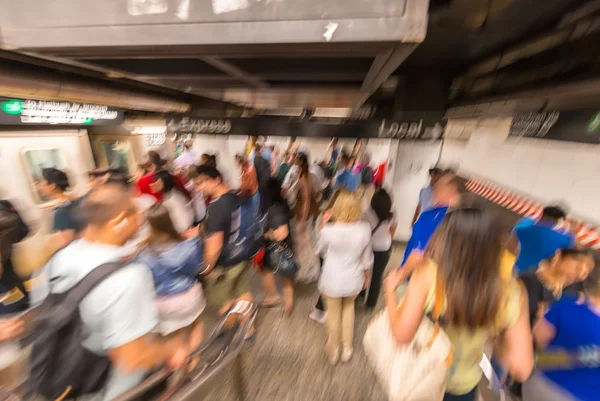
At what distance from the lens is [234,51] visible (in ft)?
3.92

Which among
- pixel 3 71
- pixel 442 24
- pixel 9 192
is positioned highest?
pixel 442 24

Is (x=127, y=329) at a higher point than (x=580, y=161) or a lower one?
lower

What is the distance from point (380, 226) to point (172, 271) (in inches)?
77.5

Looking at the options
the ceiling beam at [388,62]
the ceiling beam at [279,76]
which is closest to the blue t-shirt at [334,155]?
the ceiling beam at [279,76]

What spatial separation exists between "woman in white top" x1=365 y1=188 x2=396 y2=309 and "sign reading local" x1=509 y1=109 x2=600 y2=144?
128cm

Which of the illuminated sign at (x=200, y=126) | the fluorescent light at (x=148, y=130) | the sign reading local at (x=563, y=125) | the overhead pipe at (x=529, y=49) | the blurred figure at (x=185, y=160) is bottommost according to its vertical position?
Result: the blurred figure at (x=185, y=160)

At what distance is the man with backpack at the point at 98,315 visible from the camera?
3.46 ft

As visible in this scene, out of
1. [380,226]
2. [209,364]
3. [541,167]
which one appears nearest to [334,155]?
[541,167]

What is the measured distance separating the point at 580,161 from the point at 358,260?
272 cm

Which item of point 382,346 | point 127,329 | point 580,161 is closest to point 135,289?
point 127,329

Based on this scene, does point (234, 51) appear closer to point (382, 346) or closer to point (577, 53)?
point (382, 346)

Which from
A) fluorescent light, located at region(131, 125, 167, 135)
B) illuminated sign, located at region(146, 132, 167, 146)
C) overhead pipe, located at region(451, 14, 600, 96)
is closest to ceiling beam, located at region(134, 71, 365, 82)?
overhead pipe, located at region(451, 14, 600, 96)

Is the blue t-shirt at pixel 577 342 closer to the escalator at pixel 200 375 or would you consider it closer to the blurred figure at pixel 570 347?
the blurred figure at pixel 570 347

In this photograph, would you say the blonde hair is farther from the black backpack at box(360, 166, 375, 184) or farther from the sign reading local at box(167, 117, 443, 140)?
the black backpack at box(360, 166, 375, 184)
